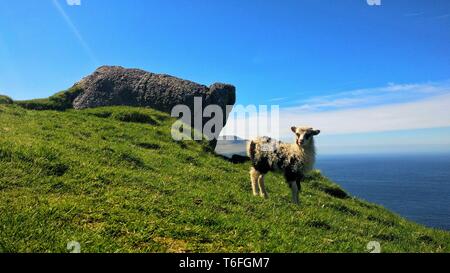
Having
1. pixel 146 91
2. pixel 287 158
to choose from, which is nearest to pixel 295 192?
pixel 287 158

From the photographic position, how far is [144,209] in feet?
38.6

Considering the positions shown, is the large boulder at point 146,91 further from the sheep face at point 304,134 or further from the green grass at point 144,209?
the sheep face at point 304,134

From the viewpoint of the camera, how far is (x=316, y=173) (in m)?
28.4

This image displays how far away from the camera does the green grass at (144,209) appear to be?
9516 mm

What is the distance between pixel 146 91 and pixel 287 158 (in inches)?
1038

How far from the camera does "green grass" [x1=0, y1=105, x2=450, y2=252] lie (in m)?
9.52

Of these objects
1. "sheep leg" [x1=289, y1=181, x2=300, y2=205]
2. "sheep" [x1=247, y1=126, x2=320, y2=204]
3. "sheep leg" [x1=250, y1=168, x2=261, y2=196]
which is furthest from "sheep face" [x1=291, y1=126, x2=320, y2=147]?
"sheep leg" [x1=250, y1=168, x2=261, y2=196]

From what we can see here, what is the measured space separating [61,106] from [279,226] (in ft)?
108

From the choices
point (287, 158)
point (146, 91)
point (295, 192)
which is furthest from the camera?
point (146, 91)

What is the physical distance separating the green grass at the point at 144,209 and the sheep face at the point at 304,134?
2689mm

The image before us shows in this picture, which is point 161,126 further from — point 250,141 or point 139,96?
point 250,141

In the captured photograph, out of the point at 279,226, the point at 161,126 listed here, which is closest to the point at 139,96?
the point at 161,126

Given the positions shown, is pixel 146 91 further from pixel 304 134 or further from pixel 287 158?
pixel 304 134
